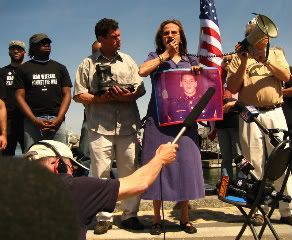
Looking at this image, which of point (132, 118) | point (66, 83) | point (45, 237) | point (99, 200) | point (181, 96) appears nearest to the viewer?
point (45, 237)

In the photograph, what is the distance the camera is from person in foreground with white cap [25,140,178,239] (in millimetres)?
1911

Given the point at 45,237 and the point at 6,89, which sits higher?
the point at 6,89

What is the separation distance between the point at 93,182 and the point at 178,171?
2.62m

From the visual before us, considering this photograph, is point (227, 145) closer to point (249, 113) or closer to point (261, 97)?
point (261, 97)

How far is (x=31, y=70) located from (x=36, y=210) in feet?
14.8

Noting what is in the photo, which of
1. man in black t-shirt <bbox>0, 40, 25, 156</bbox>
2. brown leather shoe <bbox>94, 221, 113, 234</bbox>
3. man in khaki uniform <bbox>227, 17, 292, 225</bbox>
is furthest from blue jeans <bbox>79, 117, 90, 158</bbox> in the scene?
man in khaki uniform <bbox>227, 17, 292, 225</bbox>

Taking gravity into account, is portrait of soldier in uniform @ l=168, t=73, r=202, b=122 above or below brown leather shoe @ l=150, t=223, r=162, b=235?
above

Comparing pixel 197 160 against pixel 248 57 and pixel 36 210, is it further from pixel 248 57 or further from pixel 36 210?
pixel 36 210

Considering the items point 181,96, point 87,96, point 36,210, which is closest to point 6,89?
point 87,96

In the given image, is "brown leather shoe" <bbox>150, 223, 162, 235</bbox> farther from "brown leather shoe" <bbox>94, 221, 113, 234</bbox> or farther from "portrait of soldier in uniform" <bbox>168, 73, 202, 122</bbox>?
"portrait of soldier in uniform" <bbox>168, 73, 202, 122</bbox>

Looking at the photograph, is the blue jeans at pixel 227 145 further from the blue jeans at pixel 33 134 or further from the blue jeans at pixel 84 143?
the blue jeans at pixel 33 134

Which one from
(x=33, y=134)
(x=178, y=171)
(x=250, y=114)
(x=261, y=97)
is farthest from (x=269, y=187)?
(x=33, y=134)

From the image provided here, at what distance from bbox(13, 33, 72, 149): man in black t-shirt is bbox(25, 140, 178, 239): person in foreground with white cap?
2479mm

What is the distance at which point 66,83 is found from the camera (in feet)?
16.8
